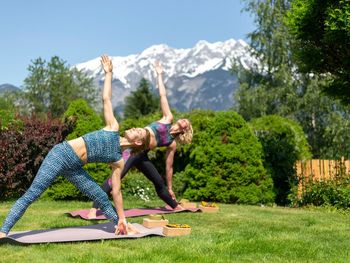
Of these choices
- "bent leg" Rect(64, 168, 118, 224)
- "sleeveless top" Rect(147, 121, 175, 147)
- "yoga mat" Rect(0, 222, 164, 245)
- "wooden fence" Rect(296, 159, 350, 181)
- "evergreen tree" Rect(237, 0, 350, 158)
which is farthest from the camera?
"evergreen tree" Rect(237, 0, 350, 158)

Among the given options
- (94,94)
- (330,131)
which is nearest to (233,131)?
(330,131)

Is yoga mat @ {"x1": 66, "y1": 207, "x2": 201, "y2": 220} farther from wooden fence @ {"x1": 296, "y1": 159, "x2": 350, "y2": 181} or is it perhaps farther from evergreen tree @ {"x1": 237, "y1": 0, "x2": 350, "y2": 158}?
evergreen tree @ {"x1": 237, "y1": 0, "x2": 350, "y2": 158}

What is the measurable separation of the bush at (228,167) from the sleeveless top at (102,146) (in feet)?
20.1

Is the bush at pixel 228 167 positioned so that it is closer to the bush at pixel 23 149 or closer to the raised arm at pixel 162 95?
the raised arm at pixel 162 95

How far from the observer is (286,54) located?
33.0 metres

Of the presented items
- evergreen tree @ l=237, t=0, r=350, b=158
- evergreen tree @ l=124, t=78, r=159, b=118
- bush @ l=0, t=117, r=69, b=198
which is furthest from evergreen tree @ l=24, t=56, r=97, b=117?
bush @ l=0, t=117, r=69, b=198

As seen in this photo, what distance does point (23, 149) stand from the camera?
1273 cm

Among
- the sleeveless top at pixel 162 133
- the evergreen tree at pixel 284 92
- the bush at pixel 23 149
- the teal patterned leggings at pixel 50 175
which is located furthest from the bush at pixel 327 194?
the evergreen tree at pixel 284 92

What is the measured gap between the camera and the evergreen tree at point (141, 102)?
155ft

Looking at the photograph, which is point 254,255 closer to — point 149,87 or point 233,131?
point 233,131

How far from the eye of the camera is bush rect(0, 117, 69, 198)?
12547 mm

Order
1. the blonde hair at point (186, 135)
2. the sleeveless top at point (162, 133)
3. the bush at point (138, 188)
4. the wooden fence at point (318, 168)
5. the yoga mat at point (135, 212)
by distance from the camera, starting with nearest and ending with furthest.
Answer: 1. the yoga mat at point (135, 212)
2. the sleeveless top at point (162, 133)
3. the blonde hair at point (186, 135)
4. the bush at point (138, 188)
5. the wooden fence at point (318, 168)

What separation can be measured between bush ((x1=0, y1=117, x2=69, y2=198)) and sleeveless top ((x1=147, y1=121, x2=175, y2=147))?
469 cm

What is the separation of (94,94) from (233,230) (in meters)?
45.9
